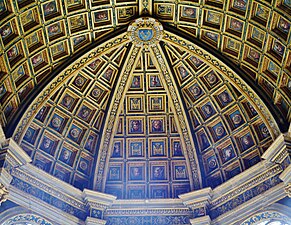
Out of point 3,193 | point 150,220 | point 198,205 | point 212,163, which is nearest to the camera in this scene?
point 3,193

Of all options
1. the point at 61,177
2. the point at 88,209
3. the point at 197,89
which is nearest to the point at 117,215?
the point at 88,209

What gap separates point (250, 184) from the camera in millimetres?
24078

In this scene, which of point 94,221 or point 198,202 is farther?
point 198,202

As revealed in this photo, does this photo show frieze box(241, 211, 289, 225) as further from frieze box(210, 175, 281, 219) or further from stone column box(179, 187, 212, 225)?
stone column box(179, 187, 212, 225)

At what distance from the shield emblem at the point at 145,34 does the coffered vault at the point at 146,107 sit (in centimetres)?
4

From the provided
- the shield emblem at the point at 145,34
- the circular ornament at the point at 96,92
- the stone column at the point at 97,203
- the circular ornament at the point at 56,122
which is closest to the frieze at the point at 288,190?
the stone column at the point at 97,203

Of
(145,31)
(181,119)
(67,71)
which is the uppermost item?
(145,31)

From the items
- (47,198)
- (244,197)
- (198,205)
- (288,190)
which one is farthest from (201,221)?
(47,198)

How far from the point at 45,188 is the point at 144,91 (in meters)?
6.68

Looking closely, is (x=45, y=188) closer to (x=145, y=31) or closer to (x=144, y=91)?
(x=144, y=91)

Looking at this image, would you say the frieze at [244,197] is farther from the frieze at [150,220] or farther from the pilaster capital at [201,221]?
the frieze at [150,220]

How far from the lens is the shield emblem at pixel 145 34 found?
25312 mm

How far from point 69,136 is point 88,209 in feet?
12.0

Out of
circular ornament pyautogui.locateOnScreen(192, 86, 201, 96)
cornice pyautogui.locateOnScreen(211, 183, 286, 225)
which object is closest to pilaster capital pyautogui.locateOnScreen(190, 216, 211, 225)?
cornice pyautogui.locateOnScreen(211, 183, 286, 225)
